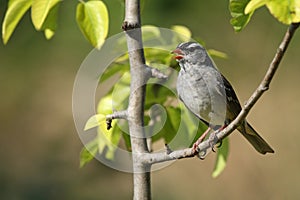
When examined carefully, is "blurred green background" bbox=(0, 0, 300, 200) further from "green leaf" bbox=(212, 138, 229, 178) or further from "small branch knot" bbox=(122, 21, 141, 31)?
"small branch knot" bbox=(122, 21, 141, 31)

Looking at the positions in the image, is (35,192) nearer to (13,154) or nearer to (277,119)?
(13,154)

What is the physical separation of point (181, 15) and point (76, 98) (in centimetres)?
371

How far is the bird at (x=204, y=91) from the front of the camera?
1.33m

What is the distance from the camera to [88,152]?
4.44 ft

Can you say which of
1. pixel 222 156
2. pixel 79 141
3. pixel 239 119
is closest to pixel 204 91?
pixel 222 156

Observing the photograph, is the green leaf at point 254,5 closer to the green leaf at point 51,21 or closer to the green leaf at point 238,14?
the green leaf at point 238,14

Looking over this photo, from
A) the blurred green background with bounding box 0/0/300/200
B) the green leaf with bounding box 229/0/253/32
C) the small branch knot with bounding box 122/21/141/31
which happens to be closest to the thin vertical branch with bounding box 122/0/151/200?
the small branch knot with bounding box 122/21/141/31

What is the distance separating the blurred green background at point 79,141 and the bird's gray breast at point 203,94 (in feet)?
7.84

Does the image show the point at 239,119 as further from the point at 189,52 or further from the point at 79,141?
the point at 79,141

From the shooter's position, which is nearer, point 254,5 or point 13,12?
point 254,5

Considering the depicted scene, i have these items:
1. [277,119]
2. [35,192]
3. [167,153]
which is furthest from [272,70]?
[277,119]

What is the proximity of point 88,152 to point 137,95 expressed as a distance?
13.8 inches

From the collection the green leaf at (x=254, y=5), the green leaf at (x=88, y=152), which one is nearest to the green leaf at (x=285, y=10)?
the green leaf at (x=254, y=5)

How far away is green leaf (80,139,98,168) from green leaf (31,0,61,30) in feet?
0.95
